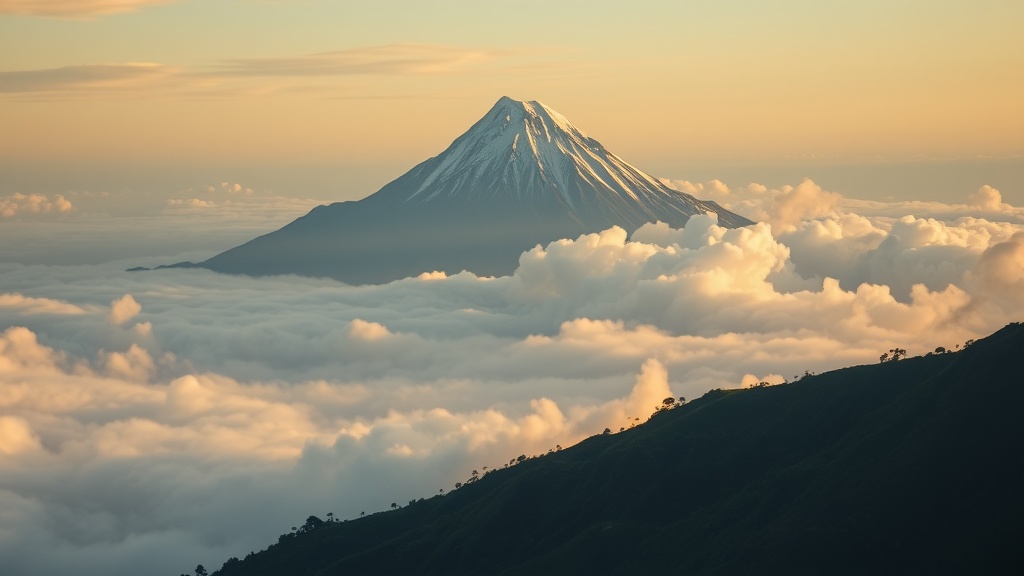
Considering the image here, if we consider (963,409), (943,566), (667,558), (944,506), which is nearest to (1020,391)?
(963,409)

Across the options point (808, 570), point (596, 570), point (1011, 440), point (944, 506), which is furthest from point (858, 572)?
point (596, 570)

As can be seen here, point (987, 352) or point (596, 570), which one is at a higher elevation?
point (987, 352)

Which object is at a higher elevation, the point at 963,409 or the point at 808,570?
the point at 963,409

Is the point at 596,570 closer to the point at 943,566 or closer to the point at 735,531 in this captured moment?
the point at 735,531

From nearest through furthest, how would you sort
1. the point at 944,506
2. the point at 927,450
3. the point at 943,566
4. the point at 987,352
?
the point at 943,566 < the point at 944,506 < the point at 927,450 < the point at 987,352

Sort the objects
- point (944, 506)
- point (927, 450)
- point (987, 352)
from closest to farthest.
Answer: point (944, 506) → point (927, 450) → point (987, 352)

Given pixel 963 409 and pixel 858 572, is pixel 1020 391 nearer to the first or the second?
pixel 963 409

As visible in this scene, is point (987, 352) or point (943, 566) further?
point (987, 352)

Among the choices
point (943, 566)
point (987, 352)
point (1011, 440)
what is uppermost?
point (987, 352)

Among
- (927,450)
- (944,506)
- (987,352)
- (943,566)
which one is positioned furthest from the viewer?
(987,352)
